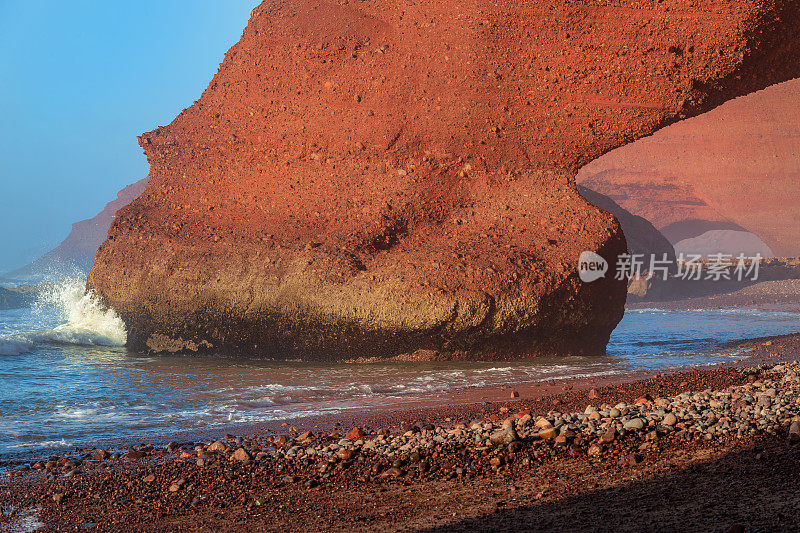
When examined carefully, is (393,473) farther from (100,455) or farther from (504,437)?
(100,455)

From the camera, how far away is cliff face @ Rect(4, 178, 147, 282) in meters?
80.4

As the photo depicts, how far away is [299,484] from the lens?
4270 millimetres

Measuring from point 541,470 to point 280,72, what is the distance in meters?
9.53

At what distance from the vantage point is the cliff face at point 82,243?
3167 inches

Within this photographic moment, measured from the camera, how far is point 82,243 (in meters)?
82.8

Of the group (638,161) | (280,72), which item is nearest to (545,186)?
(280,72)

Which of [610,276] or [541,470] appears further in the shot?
[610,276]

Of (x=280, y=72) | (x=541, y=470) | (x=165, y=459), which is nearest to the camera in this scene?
(x=541, y=470)

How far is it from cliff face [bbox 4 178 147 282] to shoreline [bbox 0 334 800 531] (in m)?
79.6

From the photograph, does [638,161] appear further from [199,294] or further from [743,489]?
[743,489]

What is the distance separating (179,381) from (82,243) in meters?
81.5

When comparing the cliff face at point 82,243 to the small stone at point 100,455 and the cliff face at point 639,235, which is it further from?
the small stone at point 100,455

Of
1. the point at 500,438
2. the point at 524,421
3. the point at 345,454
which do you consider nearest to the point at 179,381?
the point at 345,454

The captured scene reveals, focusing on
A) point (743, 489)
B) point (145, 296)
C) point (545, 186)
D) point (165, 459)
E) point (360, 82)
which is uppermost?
point (360, 82)
